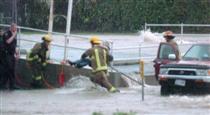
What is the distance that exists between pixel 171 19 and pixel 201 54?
2919cm

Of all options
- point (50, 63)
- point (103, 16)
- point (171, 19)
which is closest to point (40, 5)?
point (103, 16)

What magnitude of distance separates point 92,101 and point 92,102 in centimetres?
28

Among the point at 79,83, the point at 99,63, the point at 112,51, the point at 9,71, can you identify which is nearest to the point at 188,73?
the point at 99,63

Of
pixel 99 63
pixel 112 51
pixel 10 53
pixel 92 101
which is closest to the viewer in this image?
pixel 92 101

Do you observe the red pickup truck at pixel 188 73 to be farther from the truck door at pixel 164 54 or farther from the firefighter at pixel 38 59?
the firefighter at pixel 38 59

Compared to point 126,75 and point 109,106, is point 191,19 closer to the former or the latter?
point 126,75

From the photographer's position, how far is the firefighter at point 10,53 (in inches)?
937

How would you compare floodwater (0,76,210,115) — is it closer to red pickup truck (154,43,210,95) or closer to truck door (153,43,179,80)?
red pickup truck (154,43,210,95)

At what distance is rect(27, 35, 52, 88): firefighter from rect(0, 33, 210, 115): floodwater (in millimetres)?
767

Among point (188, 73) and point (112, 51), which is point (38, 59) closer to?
point (112, 51)

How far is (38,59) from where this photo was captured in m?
24.5

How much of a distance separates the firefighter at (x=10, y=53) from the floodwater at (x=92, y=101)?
0.66 m

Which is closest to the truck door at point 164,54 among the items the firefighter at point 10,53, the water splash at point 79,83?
the water splash at point 79,83

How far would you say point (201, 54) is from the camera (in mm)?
22203
